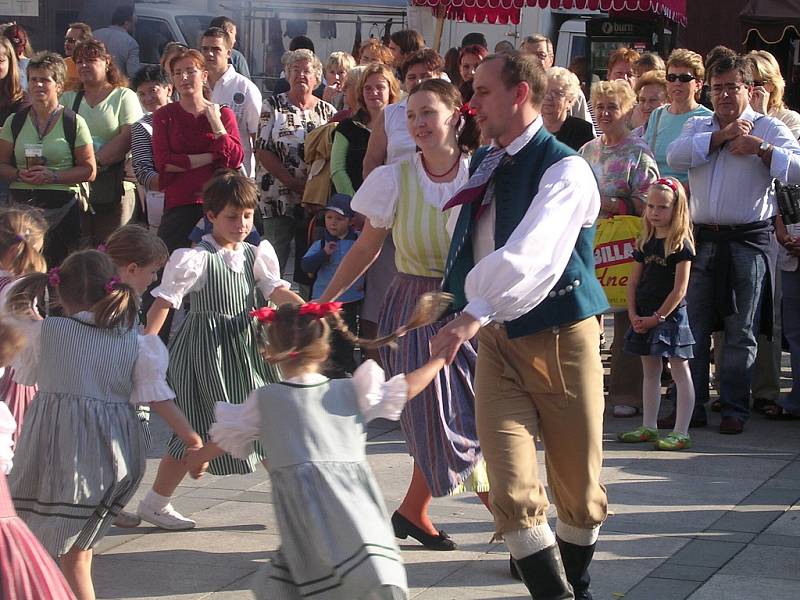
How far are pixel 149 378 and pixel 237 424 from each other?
81 centimetres

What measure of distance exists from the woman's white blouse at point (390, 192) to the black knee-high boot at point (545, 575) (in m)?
A: 1.67

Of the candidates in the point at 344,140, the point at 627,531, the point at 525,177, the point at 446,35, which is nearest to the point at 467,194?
the point at 525,177

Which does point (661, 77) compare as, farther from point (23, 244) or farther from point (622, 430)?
point (23, 244)

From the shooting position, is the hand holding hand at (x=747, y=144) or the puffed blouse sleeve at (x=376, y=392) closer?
the puffed blouse sleeve at (x=376, y=392)

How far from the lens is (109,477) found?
183 inches

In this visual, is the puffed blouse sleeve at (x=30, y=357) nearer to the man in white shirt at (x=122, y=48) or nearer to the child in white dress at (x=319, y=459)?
the child in white dress at (x=319, y=459)

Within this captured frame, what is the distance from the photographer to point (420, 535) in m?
5.72

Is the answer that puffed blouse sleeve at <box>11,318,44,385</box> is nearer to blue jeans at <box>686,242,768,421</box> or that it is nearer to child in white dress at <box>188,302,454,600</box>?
child in white dress at <box>188,302,454,600</box>

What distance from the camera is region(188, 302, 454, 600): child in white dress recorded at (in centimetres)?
388

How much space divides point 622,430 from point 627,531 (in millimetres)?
2087

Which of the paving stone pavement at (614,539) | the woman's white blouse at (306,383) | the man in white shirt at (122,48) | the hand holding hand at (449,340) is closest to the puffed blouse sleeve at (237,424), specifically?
the woman's white blouse at (306,383)

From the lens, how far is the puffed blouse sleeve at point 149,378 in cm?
476

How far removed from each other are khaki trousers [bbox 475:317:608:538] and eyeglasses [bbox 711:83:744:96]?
349 centimetres

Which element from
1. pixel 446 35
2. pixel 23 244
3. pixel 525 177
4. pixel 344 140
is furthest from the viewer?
pixel 446 35
